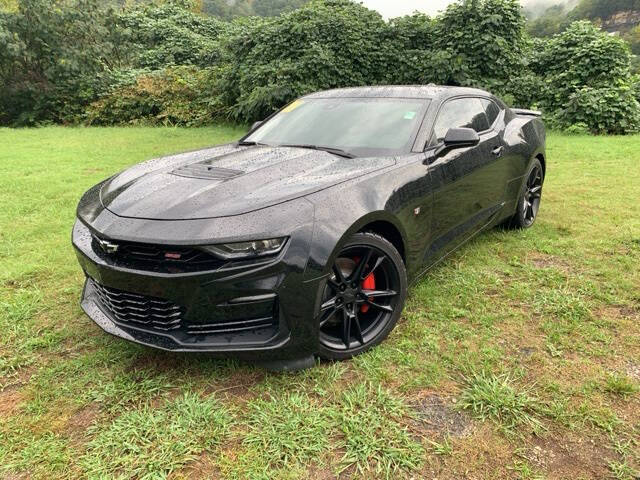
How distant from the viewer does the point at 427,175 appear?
9.59 feet

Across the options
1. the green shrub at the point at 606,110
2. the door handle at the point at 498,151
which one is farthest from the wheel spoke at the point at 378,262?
the green shrub at the point at 606,110

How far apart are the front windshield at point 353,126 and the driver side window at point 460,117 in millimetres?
154

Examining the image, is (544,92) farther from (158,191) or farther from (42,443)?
(42,443)

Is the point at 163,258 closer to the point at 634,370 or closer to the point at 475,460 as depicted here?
the point at 475,460

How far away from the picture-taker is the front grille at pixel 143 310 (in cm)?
214

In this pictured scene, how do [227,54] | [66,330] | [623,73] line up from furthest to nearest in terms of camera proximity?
[227,54] → [623,73] → [66,330]

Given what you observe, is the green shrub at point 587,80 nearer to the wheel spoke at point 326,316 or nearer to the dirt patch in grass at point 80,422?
the wheel spoke at point 326,316

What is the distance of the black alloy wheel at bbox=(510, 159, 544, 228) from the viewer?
4.41 metres

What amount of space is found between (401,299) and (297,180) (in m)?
0.89

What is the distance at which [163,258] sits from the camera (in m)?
2.10

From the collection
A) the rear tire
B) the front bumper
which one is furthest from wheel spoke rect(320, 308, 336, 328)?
the rear tire

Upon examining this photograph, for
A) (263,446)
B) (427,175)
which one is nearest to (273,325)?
(263,446)

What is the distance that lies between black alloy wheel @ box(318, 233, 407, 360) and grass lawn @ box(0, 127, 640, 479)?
4.4 inches

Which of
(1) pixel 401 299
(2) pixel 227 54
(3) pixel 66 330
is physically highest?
(2) pixel 227 54
